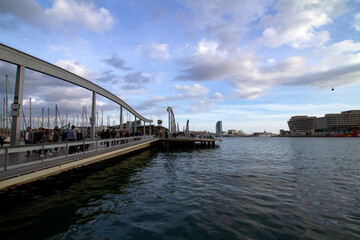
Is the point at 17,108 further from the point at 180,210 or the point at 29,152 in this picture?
the point at 180,210

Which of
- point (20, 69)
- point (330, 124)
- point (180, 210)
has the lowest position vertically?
point (180, 210)

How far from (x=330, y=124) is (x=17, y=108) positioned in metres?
218

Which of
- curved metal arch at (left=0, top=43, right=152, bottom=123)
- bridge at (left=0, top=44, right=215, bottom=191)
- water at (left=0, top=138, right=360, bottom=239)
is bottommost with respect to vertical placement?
water at (left=0, top=138, right=360, bottom=239)

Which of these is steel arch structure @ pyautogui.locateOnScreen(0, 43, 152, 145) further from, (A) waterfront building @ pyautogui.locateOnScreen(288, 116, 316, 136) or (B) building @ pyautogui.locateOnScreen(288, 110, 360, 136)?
(A) waterfront building @ pyautogui.locateOnScreen(288, 116, 316, 136)

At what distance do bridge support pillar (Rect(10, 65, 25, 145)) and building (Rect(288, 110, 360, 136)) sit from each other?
194318 mm

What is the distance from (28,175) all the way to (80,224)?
380cm

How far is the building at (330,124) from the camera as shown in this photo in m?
161

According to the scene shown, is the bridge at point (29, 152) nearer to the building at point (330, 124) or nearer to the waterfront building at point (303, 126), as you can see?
the building at point (330, 124)

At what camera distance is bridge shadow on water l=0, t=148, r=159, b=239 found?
4789 mm

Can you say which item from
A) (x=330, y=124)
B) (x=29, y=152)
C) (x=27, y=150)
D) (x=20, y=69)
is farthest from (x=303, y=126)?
(x=27, y=150)

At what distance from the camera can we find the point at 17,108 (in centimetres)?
917

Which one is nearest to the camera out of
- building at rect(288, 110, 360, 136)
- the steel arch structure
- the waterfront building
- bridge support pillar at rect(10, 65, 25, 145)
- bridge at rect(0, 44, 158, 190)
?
bridge at rect(0, 44, 158, 190)

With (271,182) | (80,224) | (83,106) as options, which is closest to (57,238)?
(80,224)

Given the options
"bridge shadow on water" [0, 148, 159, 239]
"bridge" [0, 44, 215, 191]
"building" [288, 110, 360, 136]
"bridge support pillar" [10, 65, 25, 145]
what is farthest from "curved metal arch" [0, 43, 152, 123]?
"building" [288, 110, 360, 136]
